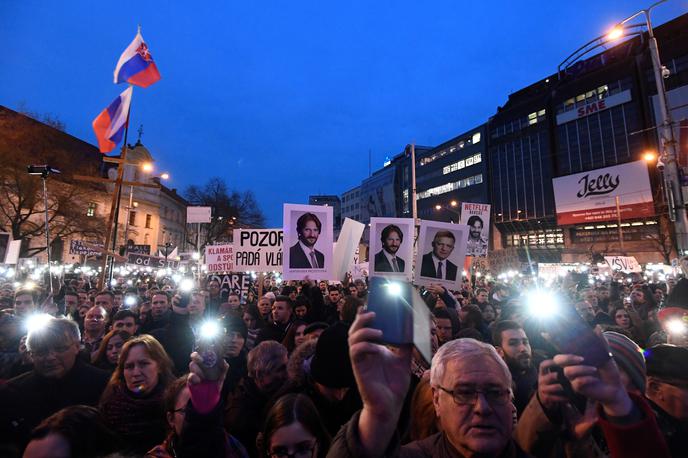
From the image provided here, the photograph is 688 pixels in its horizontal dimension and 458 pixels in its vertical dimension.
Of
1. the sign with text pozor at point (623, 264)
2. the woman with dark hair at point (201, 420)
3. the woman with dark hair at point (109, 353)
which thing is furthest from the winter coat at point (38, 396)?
the sign with text pozor at point (623, 264)

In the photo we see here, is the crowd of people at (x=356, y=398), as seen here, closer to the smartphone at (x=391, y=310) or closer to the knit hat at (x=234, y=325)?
the smartphone at (x=391, y=310)

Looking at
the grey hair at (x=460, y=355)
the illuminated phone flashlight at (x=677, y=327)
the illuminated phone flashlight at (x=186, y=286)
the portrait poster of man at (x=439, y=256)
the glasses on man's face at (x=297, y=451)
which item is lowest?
the glasses on man's face at (x=297, y=451)

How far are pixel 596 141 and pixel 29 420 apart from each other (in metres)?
50.6

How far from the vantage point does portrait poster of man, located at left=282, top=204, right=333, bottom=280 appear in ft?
25.3

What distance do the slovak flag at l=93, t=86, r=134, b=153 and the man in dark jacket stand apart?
10229 millimetres

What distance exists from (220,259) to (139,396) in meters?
8.78

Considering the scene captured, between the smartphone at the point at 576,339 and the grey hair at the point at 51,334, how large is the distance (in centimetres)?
352

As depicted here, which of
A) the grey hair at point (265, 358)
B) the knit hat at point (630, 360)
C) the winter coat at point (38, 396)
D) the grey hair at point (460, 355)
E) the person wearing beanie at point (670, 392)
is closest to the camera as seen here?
the knit hat at point (630, 360)

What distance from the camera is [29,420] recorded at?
2711mm

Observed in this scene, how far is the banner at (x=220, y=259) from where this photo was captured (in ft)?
36.3

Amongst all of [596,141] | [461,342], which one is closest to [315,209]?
[461,342]

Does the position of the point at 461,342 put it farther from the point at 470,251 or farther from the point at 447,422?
the point at 470,251

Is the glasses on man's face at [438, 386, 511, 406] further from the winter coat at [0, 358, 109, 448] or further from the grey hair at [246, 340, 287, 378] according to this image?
the winter coat at [0, 358, 109, 448]

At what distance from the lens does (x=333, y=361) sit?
263 centimetres
